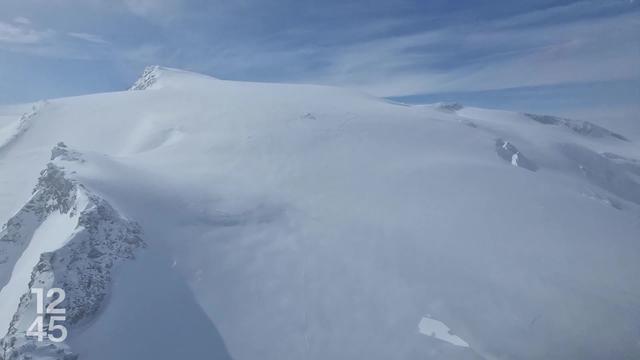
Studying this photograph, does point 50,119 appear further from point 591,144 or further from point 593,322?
point 591,144

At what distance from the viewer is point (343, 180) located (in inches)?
2003

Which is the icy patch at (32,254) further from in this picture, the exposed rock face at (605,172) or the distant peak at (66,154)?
the exposed rock face at (605,172)

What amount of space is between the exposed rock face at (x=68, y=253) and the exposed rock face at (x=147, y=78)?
60701 mm

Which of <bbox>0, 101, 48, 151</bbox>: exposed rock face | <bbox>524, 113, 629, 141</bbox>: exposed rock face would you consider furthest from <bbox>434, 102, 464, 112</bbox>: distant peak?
<bbox>0, 101, 48, 151</bbox>: exposed rock face

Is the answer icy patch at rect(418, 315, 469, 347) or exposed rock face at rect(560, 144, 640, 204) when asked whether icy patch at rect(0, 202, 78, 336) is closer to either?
icy patch at rect(418, 315, 469, 347)

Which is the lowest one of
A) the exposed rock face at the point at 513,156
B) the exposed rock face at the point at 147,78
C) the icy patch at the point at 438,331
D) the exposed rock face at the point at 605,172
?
the icy patch at the point at 438,331

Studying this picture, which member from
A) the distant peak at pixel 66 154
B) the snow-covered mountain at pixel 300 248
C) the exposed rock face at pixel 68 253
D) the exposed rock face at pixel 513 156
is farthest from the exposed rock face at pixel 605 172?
the distant peak at pixel 66 154

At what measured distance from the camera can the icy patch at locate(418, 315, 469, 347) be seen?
3353 centimetres

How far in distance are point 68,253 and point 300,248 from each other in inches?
642

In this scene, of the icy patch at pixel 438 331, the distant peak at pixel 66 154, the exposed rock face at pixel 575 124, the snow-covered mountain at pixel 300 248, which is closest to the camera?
the snow-covered mountain at pixel 300 248

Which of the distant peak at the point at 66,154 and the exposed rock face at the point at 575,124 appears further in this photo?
the exposed rock face at the point at 575,124

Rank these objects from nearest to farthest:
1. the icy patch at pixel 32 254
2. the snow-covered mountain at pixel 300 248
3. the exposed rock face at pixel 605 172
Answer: the icy patch at pixel 32 254
the snow-covered mountain at pixel 300 248
the exposed rock face at pixel 605 172

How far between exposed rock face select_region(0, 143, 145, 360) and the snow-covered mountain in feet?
0.38

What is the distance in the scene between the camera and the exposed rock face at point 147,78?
97.9m
